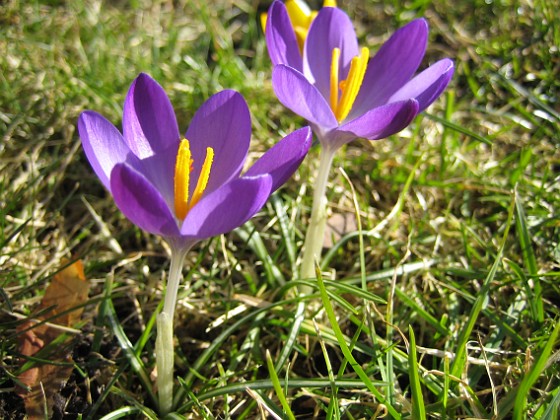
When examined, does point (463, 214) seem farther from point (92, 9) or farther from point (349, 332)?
point (92, 9)

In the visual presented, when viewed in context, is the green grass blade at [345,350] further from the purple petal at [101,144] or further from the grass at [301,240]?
the purple petal at [101,144]

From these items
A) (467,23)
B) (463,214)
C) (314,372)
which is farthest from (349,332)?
(467,23)

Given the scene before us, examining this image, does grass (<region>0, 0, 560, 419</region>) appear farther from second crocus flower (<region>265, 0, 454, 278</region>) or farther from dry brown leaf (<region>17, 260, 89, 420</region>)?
second crocus flower (<region>265, 0, 454, 278</region>)

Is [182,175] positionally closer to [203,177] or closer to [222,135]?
[203,177]

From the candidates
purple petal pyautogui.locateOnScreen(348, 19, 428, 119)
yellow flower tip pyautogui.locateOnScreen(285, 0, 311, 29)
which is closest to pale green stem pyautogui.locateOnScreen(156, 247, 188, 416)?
purple petal pyautogui.locateOnScreen(348, 19, 428, 119)

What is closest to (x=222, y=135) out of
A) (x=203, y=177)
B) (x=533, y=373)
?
(x=203, y=177)
